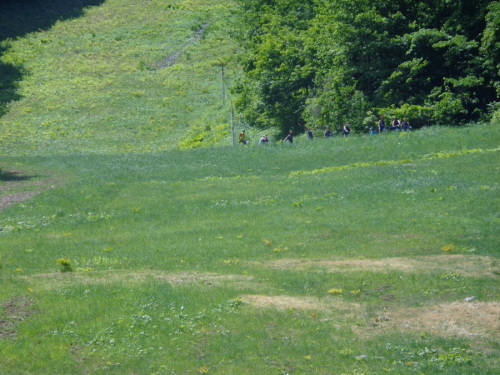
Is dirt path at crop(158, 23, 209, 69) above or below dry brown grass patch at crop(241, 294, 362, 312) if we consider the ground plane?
above

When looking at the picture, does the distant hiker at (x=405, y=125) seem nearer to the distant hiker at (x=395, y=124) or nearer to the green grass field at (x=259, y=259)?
the distant hiker at (x=395, y=124)

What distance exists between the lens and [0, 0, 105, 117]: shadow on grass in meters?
89.8

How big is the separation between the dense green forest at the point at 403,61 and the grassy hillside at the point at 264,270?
10431 mm

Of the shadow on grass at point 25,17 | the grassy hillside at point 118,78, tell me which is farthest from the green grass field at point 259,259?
the shadow on grass at point 25,17

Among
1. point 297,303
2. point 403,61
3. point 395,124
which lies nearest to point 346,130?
point 395,124

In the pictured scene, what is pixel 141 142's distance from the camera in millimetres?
69312

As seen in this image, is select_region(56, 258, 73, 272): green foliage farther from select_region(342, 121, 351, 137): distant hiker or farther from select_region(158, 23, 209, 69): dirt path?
select_region(158, 23, 209, 69): dirt path

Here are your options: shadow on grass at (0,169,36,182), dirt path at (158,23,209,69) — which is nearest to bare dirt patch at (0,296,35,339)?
shadow on grass at (0,169,36,182)

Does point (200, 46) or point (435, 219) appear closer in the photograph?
point (435, 219)

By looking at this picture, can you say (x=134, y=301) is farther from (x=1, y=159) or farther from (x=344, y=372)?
(x=1, y=159)

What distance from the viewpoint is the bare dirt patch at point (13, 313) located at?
43.8 feet

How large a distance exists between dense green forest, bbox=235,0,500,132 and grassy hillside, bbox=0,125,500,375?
34.2 ft

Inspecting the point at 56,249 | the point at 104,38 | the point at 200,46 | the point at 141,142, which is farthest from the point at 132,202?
the point at 104,38

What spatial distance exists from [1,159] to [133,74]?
39.3 meters
